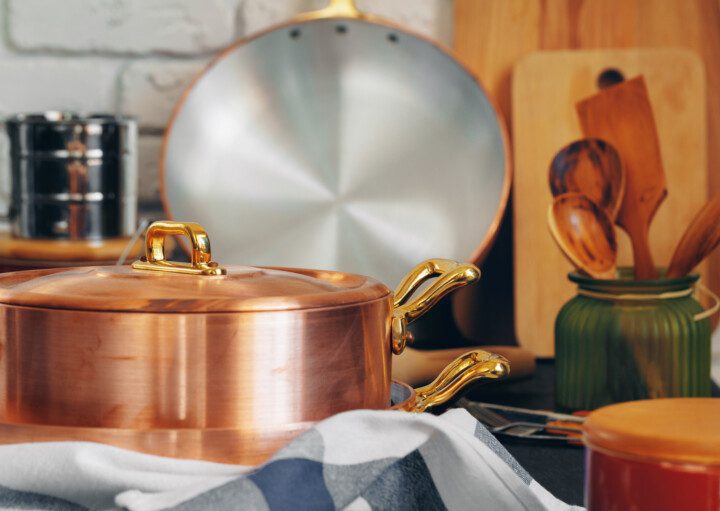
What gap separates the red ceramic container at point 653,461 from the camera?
344 mm

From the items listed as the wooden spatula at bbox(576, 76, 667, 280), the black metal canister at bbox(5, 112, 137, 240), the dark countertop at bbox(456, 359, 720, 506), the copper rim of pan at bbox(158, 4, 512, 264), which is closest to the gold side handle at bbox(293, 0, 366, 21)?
the copper rim of pan at bbox(158, 4, 512, 264)

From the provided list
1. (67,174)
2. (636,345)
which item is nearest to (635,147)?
(636,345)

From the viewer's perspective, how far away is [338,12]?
3.72 feet

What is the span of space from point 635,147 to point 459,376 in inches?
13.7

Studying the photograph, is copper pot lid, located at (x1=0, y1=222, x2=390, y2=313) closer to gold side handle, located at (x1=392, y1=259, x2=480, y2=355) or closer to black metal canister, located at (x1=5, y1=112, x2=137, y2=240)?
gold side handle, located at (x1=392, y1=259, x2=480, y2=355)

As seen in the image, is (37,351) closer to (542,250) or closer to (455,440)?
(455,440)

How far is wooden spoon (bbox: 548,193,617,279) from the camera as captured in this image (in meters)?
0.79

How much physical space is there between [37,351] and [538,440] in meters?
0.35

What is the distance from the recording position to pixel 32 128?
3.26 feet

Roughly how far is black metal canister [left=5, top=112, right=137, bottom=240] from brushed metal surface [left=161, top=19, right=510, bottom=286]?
71 mm

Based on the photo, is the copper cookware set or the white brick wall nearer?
the copper cookware set

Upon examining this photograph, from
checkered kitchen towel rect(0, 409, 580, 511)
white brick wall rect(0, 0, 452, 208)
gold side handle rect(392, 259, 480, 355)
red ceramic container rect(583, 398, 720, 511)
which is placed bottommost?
checkered kitchen towel rect(0, 409, 580, 511)

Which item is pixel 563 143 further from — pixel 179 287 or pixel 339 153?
pixel 179 287

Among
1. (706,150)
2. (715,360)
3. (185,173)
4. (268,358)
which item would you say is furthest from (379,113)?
(268,358)
